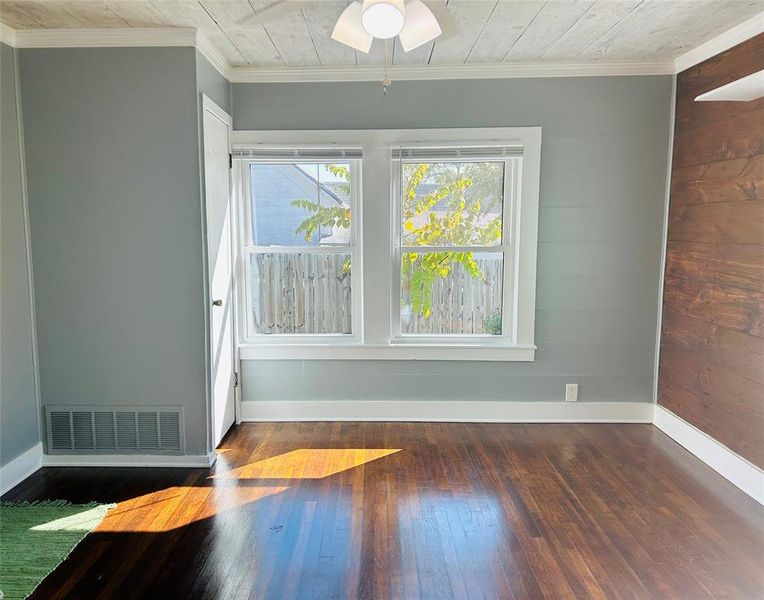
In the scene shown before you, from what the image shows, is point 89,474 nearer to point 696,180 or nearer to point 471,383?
point 471,383

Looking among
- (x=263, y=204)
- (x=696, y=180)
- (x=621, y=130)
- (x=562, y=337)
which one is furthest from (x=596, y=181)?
(x=263, y=204)

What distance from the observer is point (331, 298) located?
3.62 m

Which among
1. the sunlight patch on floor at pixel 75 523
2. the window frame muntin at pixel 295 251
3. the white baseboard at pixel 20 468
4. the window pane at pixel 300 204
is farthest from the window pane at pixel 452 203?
the white baseboard at pixel 20 468

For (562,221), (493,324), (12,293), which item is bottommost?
(493,324)

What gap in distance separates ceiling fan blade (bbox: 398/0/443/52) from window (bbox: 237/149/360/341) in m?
1.30

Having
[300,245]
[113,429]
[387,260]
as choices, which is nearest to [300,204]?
[300,245]

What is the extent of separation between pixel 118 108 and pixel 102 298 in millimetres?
1097

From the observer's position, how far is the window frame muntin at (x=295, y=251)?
3.46 m

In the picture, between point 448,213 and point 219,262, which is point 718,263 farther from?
point 219,262

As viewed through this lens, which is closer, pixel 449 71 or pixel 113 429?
pixel 113 429

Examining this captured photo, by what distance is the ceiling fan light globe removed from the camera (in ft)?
6.03

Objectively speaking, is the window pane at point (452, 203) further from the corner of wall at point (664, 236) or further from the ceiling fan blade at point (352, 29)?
the ceiling fan blade at point (352, 29)

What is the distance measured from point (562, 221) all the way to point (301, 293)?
1.96 m

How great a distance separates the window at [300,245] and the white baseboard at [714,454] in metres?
2.31
